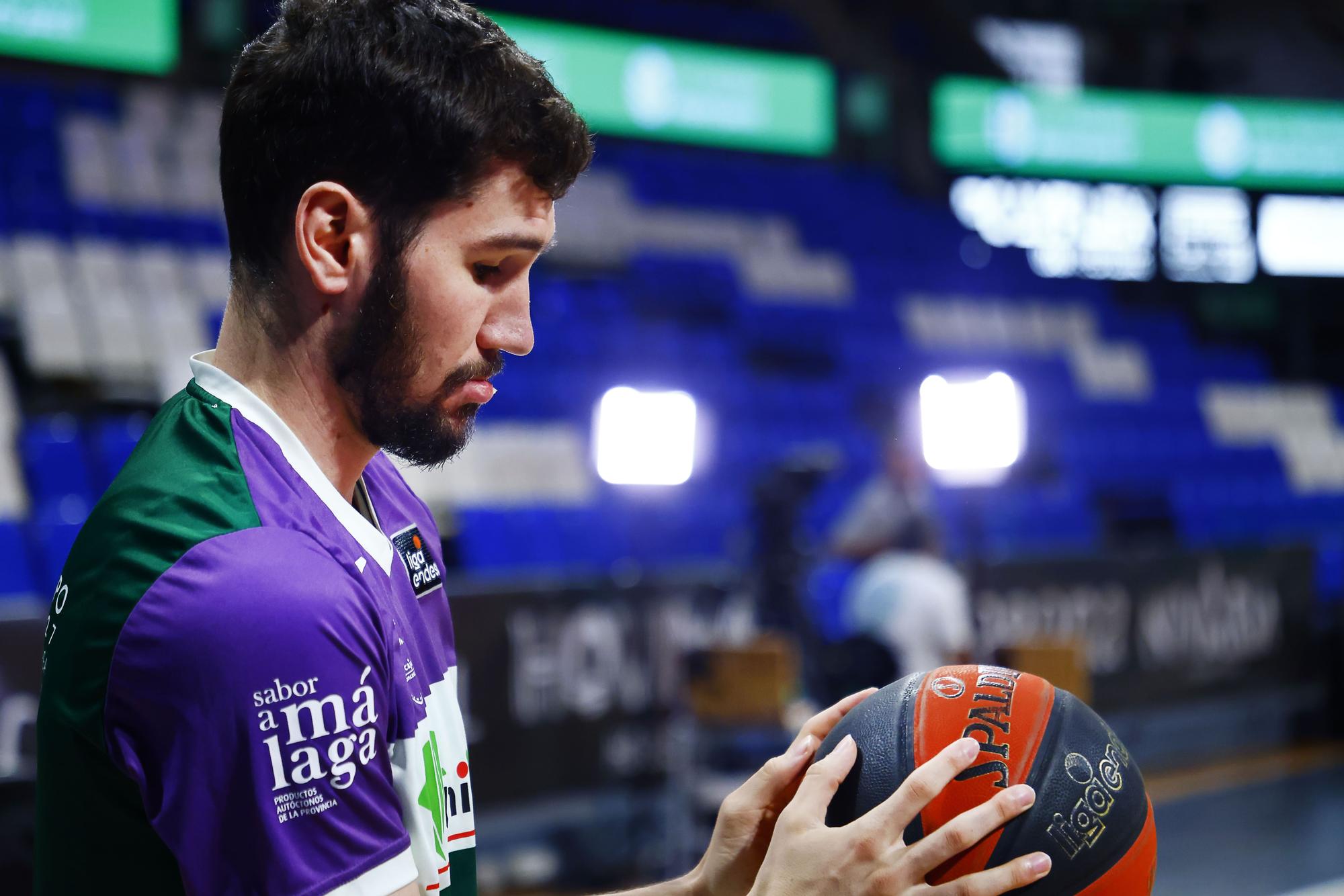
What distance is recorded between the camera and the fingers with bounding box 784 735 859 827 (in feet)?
4.00

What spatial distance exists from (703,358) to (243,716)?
7895 millimetres

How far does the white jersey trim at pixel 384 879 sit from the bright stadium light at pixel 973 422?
19.6 ft

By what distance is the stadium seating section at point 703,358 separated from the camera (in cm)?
639

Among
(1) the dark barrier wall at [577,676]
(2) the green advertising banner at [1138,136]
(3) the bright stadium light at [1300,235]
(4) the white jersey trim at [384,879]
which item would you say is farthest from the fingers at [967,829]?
(3) the bright stadium light at [1300,235]

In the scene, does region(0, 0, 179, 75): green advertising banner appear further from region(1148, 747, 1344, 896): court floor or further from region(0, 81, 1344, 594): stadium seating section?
region(1148, 747, 1344, 896): court floor

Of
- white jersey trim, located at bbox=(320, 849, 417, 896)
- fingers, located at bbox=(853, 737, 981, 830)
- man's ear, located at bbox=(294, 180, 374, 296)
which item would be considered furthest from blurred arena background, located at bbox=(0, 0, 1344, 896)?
fingers, located at bbox=(853, 737, 981, 830)

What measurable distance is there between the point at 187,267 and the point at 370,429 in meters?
6.48

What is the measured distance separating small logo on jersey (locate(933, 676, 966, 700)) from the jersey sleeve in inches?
28.3

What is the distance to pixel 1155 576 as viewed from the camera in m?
7.59

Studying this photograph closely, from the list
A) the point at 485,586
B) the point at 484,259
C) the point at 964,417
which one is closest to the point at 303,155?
the point at 484,259

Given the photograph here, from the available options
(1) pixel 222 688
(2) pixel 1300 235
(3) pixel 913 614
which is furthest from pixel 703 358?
(1) pixel 222 688

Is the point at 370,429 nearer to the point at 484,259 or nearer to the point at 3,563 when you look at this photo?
the point at 484,259

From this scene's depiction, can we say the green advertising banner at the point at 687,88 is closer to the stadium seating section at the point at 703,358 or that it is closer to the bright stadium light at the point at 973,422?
the stadium seating section at the point at 703,358

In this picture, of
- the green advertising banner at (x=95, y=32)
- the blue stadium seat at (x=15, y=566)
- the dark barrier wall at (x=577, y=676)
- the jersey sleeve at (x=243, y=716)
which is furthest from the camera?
the green advertising banner at (x=95, y=32)
